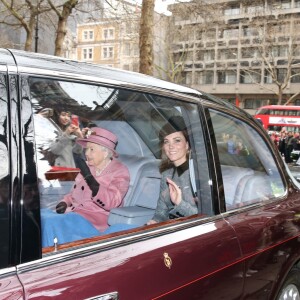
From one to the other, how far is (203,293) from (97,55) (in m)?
70.2

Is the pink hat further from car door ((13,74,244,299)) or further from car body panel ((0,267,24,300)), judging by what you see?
car body panel ((0,267,24,300))

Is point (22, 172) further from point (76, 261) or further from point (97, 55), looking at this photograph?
point (97, 55)

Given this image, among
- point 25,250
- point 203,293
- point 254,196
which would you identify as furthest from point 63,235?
point 254,196

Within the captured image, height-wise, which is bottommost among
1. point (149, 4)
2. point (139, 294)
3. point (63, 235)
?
point (139, 294)

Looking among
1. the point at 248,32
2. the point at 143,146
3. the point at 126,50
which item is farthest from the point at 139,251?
the point at 126,50

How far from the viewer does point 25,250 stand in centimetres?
138

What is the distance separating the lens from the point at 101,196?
2459 mm

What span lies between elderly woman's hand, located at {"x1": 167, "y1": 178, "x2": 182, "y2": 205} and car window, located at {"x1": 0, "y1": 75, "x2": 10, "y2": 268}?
113 centimetres

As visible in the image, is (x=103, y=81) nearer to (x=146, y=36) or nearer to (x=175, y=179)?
(x=175, y=179)

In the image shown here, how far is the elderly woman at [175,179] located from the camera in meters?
2.29

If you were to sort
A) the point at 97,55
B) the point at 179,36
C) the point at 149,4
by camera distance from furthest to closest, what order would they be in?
the point at 97,55 < the point at 179,36 < the point at 149,4

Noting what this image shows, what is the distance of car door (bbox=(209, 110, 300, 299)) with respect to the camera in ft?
7.72

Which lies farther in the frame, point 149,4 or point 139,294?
point 149,4

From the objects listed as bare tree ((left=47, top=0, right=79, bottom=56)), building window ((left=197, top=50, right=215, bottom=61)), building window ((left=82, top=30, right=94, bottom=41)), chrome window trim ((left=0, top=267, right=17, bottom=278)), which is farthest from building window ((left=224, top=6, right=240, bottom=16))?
chrome window trim ((left=0, top=267, right=17, bottom=278))
